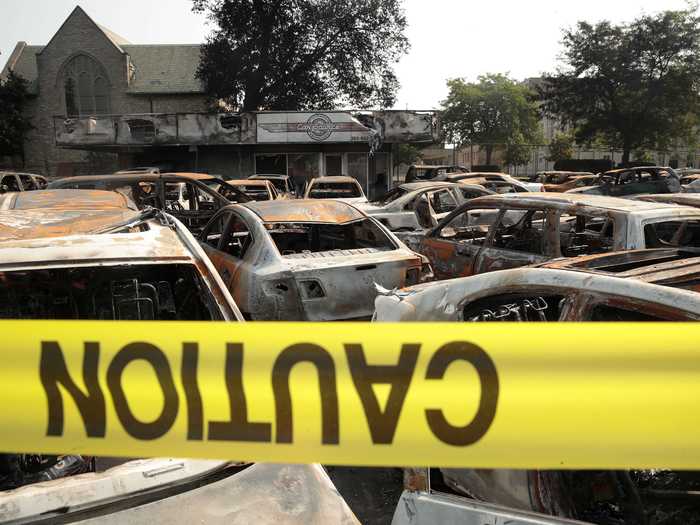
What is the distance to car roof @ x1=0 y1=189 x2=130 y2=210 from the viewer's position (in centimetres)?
576

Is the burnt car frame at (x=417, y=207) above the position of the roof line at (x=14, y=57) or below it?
below

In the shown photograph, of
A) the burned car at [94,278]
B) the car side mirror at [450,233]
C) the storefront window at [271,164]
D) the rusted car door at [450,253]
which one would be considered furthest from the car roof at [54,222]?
the storefront window at [271,164]

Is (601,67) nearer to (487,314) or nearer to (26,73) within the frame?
(487,314)

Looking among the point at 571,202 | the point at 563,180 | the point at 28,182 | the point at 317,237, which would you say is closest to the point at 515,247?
the point at 571,202

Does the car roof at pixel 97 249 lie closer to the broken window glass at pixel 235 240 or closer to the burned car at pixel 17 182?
the broken window glass at pixel 235 240

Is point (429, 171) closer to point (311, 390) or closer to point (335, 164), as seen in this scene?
point (335, 164)

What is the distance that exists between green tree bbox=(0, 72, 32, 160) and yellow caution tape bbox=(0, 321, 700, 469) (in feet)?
138

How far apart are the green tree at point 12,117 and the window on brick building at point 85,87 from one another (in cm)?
289

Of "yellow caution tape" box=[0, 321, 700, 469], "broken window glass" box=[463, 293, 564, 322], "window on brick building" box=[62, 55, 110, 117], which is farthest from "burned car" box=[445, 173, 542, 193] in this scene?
"window on brick building" box=[62, 55, 110, 117]

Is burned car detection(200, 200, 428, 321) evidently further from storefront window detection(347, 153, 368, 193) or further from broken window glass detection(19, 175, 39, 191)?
storefront window detection(347, 153, 368, 193)

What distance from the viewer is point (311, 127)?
80.1 ft

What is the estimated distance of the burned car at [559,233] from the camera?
4723 millimetres

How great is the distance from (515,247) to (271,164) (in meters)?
21.5

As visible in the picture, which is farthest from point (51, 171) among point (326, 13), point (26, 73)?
point (326, 13)
